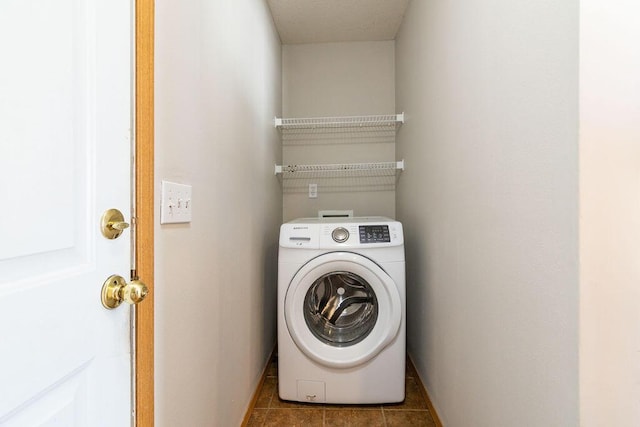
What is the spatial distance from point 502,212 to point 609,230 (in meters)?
0.32

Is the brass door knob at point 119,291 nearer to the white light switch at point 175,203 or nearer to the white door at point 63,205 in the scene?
the white door at point 63,205

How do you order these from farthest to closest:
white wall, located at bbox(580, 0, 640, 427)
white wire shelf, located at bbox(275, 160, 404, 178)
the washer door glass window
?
white wire shelf, located at bbox(275, 160, 404, 178), the washer door glass window, white wall, located at bbox(580, 0, 640, 427)

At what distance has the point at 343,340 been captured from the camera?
177cm

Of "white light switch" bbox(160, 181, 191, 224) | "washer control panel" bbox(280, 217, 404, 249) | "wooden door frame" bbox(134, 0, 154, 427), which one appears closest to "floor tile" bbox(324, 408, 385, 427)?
"washer control panel" bbox(280, 217, 404, 249)

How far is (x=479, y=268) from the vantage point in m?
1.11

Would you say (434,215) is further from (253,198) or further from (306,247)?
(253,198)

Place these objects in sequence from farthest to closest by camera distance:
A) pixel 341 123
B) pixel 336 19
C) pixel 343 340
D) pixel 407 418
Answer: pixel 341 123
pixel 336 19
pixel 343 340
pixel 407 418

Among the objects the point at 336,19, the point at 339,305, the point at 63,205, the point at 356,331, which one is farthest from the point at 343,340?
the point at 336,19

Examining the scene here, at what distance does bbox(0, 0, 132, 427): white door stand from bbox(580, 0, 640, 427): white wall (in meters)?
0.96

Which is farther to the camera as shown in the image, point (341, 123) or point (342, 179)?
point (342, 179)

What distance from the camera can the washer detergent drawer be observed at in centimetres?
171

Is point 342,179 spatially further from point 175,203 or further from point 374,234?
point 175,203

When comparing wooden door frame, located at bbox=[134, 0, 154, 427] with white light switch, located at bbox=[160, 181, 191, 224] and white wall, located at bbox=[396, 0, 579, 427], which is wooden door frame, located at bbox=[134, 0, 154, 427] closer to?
white light switch, located at bbox=[160, 181, 191, 224]

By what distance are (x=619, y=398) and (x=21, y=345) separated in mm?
1082
